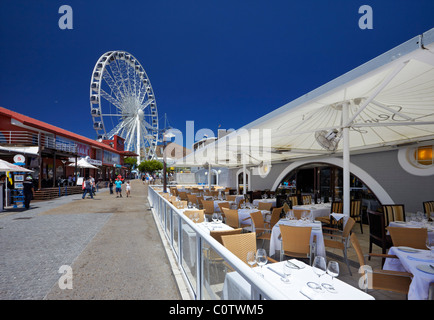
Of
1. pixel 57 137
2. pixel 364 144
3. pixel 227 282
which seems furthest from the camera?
pixel 57 137

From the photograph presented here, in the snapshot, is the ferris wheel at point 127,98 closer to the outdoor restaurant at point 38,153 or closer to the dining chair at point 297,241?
the outdoor restaurant at point 38,153

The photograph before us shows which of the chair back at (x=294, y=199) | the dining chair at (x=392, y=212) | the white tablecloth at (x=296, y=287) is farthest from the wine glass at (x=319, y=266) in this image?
the chair back at (x=294, y=199)

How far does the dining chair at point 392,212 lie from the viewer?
511 centimetres

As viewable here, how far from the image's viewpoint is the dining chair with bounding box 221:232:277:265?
109 inches

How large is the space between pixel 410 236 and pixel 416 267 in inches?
57.8

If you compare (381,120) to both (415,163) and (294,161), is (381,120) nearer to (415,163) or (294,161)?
(415,163)

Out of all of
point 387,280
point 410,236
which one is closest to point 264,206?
point 410,236

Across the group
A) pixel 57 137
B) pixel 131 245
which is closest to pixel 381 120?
pixel 131 245

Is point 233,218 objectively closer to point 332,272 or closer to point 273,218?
point 273,218

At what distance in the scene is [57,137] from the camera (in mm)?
20641

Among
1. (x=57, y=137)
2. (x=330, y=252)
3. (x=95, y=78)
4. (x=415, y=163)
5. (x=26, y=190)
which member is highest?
(x=95, y=78)

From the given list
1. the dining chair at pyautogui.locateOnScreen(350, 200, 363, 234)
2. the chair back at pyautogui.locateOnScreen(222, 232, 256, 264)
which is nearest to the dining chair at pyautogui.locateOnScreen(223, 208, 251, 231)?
the chair back at pyautogui.locateOnScreen(222, 232, 256, 264)

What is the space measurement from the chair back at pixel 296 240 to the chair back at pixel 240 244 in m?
0.77

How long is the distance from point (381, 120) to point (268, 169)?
9340 millimetres
